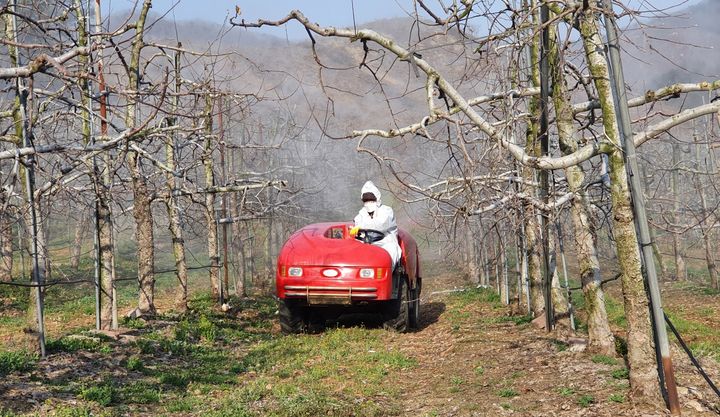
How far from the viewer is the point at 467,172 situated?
22.2 ft

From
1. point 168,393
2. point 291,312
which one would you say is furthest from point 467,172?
point 291,312

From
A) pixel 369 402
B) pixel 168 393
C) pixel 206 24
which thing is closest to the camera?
pixel 369 402

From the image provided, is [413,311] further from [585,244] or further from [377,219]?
[585,244]

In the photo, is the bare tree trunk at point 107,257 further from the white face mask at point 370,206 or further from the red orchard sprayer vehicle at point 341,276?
the white face mask at point 370,206

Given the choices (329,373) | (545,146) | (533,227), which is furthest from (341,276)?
(545,146)

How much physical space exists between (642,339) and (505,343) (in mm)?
4398

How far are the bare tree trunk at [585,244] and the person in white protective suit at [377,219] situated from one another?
430 cm

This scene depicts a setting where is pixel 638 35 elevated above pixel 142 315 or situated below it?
above

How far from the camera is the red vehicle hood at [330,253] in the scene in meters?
12.9

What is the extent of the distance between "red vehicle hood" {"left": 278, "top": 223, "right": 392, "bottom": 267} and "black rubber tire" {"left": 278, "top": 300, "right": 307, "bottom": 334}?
101cm

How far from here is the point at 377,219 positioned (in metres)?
13.3

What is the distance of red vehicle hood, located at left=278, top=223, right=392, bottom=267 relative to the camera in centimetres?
1289

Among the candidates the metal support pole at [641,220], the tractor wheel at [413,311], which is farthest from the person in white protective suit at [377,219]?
the metal support pole at [641,220]

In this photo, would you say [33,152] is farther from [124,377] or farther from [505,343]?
[505,343]
